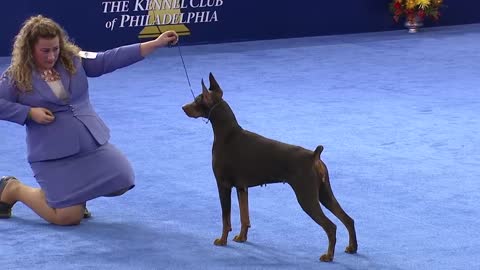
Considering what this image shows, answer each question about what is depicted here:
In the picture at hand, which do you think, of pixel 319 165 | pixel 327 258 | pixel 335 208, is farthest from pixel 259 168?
pixel 327 258

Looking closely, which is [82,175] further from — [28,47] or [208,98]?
[208,98]

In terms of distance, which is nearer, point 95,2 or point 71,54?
point 71,54

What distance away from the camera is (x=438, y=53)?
11453mm

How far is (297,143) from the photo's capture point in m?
6.98

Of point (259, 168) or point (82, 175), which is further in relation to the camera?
point (82, 175)

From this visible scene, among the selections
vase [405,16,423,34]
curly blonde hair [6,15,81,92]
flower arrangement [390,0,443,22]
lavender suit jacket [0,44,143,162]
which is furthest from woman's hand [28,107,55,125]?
vase [405,16,423,34]

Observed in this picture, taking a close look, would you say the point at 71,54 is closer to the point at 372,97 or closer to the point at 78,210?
the point at 78,210

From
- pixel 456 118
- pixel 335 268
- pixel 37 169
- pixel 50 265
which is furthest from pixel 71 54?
pixel 456 118

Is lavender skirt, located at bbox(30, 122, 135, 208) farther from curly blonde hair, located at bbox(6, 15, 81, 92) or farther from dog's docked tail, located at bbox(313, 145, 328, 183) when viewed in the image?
dog's docked tail, located at bbox(313, 145, 328, 183)

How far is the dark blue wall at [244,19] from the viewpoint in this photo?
11656mm

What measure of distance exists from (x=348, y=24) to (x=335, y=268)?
932 cm

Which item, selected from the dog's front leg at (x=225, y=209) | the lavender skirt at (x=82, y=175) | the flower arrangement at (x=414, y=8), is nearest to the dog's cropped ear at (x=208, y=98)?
the dog's front leg at (x=225, y=209)

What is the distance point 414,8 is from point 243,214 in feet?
29.2

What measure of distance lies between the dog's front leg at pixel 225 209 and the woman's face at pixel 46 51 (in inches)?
42.8
